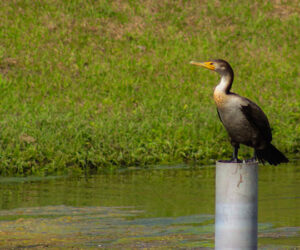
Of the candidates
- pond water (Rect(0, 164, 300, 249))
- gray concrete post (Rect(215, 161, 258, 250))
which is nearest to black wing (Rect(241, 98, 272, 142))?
pond water (Rect(0, 164, 300, 249))

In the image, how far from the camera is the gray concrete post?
253 inches

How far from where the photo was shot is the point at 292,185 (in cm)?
1212

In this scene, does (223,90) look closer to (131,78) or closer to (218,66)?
(218,66)

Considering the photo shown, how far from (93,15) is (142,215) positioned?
46.5 feet

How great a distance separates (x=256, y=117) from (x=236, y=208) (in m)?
1.70

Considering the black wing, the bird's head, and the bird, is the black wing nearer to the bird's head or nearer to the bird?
the bird

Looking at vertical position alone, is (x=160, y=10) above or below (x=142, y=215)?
above

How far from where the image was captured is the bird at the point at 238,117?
7598 millimetres

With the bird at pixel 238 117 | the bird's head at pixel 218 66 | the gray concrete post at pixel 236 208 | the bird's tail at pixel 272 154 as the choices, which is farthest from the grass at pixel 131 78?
the gray concrete post at pixel 236 208

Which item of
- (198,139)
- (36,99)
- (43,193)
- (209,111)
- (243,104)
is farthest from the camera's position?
(36,99)

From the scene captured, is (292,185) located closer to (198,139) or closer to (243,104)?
(198,139)

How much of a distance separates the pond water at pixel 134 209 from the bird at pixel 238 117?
104 centimetres

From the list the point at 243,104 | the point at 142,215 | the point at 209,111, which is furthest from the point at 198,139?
the point at 243,104

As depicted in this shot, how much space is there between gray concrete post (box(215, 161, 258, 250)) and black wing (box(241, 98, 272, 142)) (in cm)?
135
